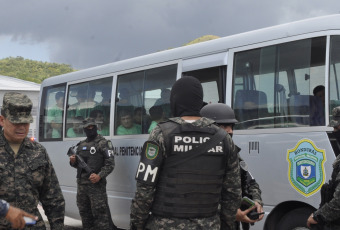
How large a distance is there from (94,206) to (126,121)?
1395 millimetres

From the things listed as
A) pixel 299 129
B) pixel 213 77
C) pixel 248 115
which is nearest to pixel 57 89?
pixel 213 77

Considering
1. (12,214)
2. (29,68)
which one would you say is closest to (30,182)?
(12,214)

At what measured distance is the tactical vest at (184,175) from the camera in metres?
3.26

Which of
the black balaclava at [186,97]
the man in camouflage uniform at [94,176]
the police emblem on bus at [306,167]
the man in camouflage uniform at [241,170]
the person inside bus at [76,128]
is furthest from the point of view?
the person inside bus at [76,128]

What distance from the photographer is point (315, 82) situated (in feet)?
18.6

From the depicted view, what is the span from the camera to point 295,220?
5781mm

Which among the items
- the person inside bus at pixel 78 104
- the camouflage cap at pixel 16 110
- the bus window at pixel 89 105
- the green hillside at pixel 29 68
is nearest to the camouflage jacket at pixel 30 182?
the camouflage cap at pixel 16 110

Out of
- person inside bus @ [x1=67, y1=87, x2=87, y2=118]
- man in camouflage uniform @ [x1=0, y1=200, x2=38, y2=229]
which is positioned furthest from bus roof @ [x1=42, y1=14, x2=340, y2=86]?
man in camouflage uniform @ [x1=0, y1=200, x2=38, y2=229]

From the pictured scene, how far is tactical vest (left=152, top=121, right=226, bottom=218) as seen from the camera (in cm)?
326

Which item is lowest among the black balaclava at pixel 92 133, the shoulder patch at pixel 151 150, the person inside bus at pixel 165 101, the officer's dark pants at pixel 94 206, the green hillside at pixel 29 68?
the officer's dark pants at pixel 94 206

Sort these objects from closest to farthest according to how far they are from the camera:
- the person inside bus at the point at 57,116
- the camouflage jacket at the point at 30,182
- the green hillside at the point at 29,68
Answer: the camouflage jacket at the point at 30,182 < the person inside bus at the point at 57,116 < the green hillside at the point at 29,68

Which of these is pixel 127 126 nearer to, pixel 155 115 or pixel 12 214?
pixel 155 115

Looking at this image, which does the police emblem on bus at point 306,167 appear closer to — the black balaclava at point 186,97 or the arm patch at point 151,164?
the black balaclava at point 186,97

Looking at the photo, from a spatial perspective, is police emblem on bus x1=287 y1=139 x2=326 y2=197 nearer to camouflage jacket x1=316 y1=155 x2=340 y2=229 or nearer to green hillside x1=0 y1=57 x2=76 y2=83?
camouflage jacket x1=316 y1=155 x2=340 y2=229
